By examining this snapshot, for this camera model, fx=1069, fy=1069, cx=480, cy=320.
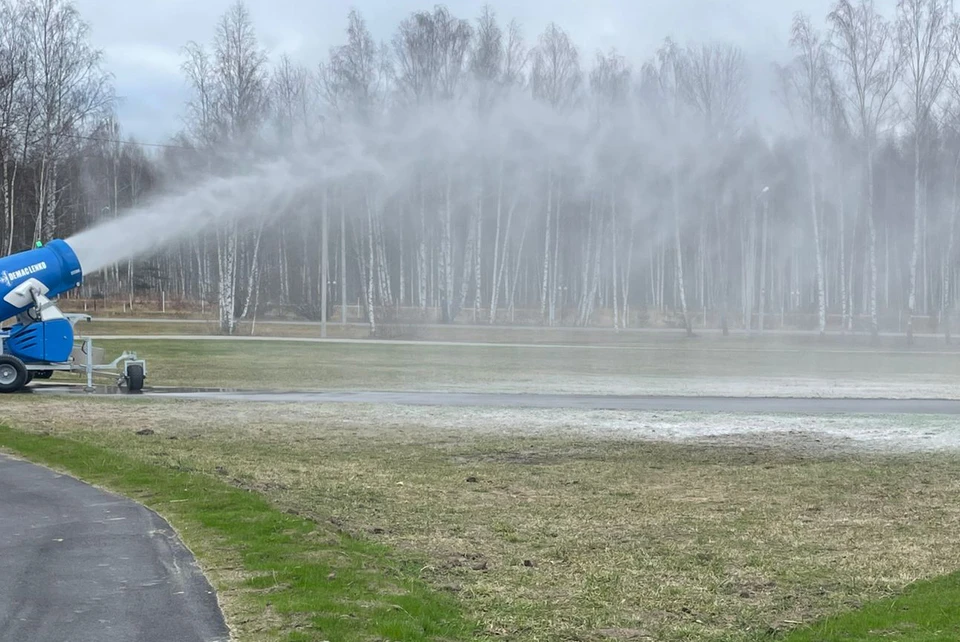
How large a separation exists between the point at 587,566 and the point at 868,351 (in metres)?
46.9

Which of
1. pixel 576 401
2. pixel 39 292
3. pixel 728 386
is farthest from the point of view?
pixel 728 386

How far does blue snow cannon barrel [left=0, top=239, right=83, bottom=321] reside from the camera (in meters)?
24.3

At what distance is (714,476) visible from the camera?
45.6ft

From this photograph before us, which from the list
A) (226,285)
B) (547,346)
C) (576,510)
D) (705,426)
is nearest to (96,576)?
(576,510)

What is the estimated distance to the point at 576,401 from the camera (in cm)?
2523

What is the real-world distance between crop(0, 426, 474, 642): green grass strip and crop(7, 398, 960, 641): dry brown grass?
1.08 ft

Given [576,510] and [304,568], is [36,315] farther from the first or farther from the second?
[304,568]

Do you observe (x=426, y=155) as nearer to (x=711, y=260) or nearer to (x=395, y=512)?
(x=395, y=512)

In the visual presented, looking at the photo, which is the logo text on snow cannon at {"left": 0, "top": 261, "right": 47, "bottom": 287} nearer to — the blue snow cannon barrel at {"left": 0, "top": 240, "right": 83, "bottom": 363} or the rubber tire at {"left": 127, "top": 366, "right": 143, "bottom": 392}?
the blue snow cannon barrel at {"left": 0, "top": 240, "right": 83, "bottom": 363}

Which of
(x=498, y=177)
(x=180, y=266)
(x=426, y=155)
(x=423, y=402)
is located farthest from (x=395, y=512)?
(x=180, y=266)

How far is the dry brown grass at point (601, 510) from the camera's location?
7.64m

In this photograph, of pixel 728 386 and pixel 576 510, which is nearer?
pixel 576 510

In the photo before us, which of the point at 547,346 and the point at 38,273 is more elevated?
the point at 38,273

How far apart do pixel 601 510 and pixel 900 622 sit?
4493 mm
